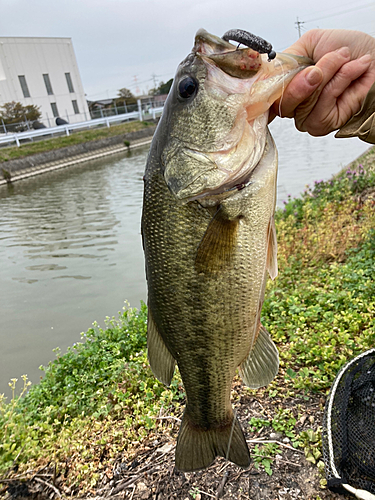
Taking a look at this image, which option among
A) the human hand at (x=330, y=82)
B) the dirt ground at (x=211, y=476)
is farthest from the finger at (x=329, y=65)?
the dirt ground at (x=211, y=476)

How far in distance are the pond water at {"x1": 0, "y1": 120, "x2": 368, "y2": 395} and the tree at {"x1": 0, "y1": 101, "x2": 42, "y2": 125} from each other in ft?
55.6

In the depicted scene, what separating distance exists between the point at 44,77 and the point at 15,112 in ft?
27.8

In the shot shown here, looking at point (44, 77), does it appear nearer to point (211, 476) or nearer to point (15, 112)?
point (15, 112)

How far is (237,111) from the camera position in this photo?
58.5 inches

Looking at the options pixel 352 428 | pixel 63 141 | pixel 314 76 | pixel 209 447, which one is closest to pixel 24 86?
pixel 63 141

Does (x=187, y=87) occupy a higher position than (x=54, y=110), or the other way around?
(x=54, y=110)

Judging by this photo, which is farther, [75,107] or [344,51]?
[75,107]

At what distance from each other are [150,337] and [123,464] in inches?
57.1

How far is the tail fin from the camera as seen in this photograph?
6.30 ft

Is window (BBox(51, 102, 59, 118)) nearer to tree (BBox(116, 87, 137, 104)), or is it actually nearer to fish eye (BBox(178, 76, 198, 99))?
tree (BBox(116, 87, 137, 104))

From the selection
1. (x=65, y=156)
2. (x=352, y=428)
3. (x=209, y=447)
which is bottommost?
(x=352, y=428)

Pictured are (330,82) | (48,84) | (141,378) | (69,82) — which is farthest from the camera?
(69,82)

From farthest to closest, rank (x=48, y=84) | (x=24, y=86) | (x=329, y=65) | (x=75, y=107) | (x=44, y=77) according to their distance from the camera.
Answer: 1. (x=75, y=107)
2. (x=48, y=84)
3. (x=44, y=77)
4. (x=24, y=86)
5. (x=329, y=65)

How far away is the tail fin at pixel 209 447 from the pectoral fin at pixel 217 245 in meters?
0.93
